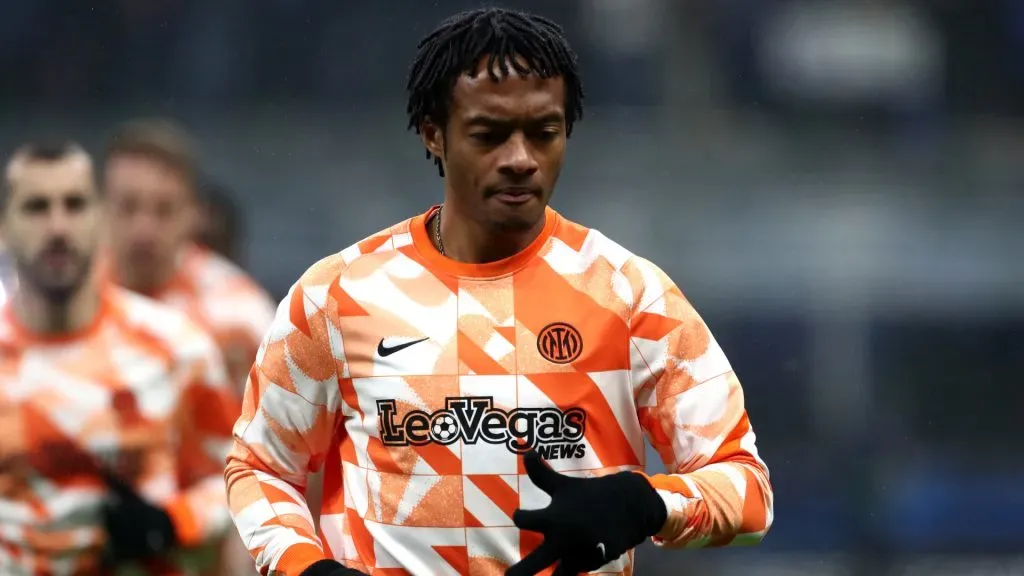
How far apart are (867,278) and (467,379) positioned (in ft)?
17.7

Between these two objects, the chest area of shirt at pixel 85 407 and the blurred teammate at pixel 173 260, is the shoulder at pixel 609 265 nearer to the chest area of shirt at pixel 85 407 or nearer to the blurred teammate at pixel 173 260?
the chest area of shirt at pixel 85 407

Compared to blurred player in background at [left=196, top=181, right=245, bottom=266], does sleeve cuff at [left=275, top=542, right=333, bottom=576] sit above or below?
below

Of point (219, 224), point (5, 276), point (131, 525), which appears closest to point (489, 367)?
point (131, 525)

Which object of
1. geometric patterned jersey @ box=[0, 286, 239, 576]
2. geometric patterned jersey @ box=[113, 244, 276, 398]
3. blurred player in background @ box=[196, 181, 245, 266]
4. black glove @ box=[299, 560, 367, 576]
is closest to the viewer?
black glove @ box=[299, 560, 367, 576]

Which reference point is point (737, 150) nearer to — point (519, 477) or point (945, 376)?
point (945, 376)

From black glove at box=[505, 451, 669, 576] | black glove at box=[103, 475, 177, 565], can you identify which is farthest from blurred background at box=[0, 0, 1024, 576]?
black glove at box=[505, 451, 669, 576]

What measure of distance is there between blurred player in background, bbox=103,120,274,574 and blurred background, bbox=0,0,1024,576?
4.20 feet

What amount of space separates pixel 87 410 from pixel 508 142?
2.64m

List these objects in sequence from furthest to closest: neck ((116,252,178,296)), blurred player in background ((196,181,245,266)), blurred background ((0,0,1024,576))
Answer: blurred background ((0,0,1024,576)), blurred player in background ((196,181,245,266)), neck ((116,252,178,296))

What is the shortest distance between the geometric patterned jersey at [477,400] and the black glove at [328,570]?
0.04 m

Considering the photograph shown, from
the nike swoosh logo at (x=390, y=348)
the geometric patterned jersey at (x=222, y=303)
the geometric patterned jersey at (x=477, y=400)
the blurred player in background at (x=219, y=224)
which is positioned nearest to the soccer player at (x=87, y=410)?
the geometric patterned jersey at (x=222, y=303)

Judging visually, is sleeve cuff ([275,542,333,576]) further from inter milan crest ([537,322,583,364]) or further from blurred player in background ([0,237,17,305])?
blurred player in background ([0,237,17,305])

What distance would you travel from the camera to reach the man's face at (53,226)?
4660 millimetres

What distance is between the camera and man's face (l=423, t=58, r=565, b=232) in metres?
2.27
